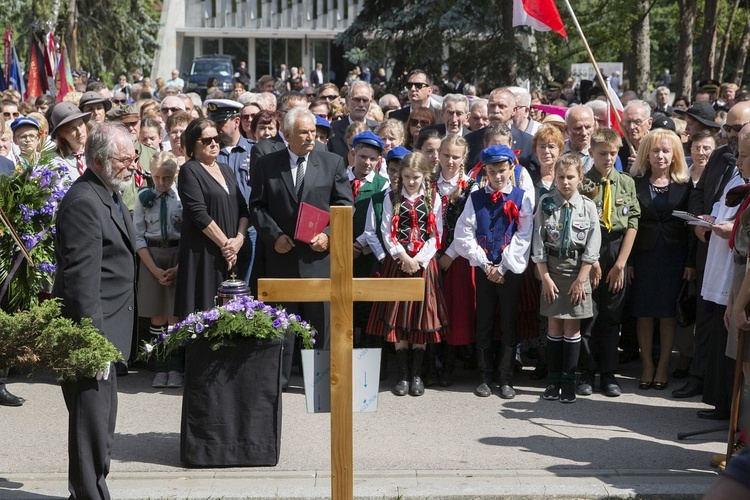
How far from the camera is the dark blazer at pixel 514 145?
9.38 meters

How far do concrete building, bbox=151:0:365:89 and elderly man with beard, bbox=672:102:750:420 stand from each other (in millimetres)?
43551

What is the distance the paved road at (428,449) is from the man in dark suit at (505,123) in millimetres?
2281

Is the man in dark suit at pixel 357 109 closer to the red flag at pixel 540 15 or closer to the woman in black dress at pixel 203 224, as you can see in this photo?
the red flag at pixel 540 15

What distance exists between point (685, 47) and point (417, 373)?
19.0 m

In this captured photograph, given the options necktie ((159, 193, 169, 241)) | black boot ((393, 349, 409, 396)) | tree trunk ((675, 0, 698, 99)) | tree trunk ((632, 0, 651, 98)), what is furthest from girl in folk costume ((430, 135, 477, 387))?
tree trunk ((632, 0, 651, 98))

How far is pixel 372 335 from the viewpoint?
28.0ft

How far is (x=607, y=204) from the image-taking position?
26.6 ft

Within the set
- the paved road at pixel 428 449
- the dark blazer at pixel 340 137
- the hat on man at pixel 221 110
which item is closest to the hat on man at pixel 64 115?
the hat on man at pixel 221 110

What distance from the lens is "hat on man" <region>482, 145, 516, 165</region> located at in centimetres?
795

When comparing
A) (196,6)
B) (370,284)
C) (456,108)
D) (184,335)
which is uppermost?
(196,6)

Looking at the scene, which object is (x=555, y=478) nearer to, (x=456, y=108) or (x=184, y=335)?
(x=184, y=335)

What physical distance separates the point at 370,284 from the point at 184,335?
1.78 metres

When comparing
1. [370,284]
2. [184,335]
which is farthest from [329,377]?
[184,335]

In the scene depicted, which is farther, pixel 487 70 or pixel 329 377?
pixel 487 70
